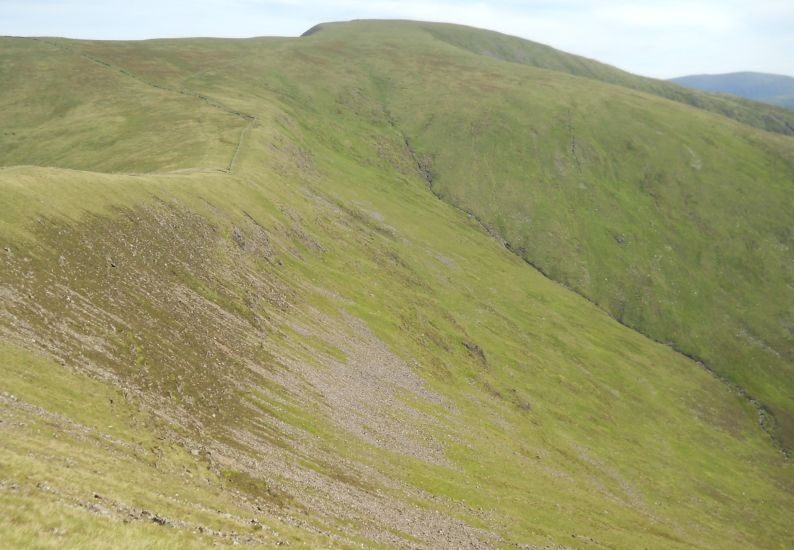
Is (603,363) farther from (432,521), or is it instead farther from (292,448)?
(292,448)

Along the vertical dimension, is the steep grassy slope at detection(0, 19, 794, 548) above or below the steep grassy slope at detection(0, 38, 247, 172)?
below

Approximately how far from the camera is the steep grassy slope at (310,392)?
38500 mm

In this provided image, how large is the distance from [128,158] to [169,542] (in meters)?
122

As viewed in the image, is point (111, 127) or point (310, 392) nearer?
point (310, 392)

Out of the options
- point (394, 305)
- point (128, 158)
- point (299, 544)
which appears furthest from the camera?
point (128, 158)

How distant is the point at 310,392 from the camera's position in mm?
69438

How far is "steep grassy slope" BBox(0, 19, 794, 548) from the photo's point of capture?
38.5 meters

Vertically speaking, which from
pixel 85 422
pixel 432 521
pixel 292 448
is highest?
pixel 85 422

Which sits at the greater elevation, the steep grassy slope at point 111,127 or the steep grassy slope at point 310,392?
the steep grassy slope at point 111,127

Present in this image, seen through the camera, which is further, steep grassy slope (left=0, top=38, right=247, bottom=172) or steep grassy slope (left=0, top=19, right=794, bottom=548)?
steep grassy slope (left=0, top=38, right=247, bottom=172)

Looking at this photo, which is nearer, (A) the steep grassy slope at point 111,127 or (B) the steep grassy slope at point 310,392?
(B) the steep grassy slope at point 310,392

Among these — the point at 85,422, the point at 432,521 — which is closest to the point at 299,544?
the point at 85,422

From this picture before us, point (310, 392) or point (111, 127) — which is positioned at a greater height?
point (111, 127)

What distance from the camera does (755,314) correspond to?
6757 inches
